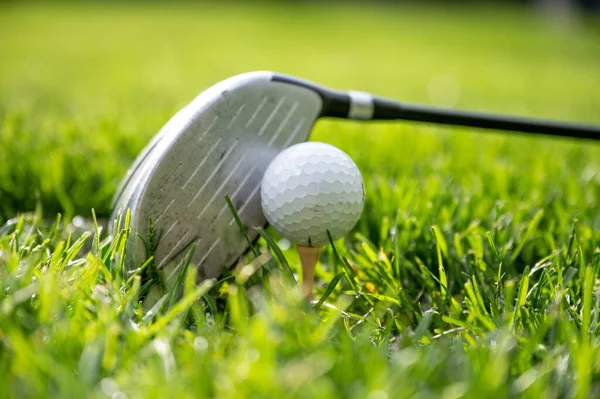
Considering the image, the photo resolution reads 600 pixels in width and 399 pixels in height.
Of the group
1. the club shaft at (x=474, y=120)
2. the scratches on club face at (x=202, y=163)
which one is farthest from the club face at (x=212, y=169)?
the club shaft at (x=474, y=120)

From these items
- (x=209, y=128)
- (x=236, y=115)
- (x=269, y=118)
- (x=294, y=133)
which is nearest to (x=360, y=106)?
(x=294, y=133)

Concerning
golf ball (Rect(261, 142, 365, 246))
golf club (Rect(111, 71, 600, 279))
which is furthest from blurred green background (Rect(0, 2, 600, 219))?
golf ball (Rect(261, 142, 365, 246))

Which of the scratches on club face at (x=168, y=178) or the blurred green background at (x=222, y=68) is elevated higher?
the scratches on club face at (x=168, y=178)

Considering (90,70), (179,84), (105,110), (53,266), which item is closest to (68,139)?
(105,110)

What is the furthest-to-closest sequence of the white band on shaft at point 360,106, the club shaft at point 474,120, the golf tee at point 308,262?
the club shaft at point 474,120 < the white band on shaft at point 360,106 < the golf tee at point 308,262

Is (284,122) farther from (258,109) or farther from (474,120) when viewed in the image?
(474,120)

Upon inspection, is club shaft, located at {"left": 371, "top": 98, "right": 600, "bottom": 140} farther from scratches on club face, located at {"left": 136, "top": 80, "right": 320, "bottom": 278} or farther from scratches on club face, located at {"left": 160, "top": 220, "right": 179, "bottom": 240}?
scratches on club face, located at {"left": 160, "top": 220, "right": 179, "bottom": 240}

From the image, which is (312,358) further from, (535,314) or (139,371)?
(535,314)

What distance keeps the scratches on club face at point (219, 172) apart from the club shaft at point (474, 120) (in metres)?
0.44

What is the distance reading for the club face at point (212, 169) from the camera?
167 cm

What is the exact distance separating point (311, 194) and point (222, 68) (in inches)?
236

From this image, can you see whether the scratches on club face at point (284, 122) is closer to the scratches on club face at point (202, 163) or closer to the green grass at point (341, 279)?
the scratches on club face at point (202, 163)

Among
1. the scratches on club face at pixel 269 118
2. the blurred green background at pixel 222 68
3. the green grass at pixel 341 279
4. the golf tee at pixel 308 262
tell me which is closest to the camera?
the green grass at pixel 341 279

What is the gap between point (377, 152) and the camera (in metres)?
3.21
